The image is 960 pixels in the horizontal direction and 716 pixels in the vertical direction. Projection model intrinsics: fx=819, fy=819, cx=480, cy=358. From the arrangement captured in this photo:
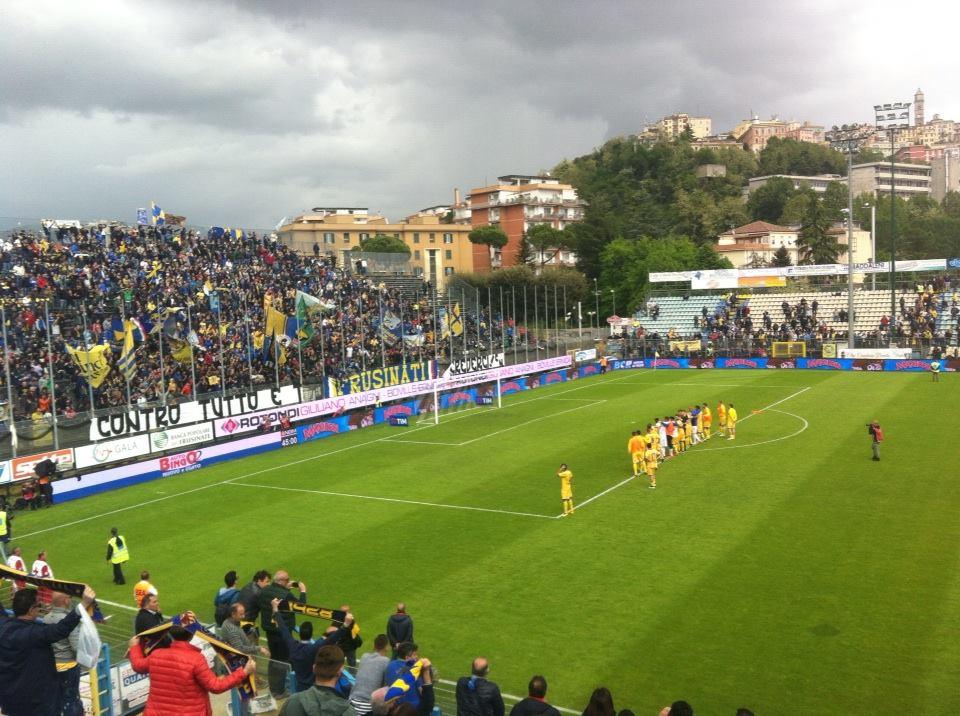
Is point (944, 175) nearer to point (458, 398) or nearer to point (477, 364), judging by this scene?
point (477, 364)

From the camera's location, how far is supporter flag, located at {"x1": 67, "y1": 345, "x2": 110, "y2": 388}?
3019 cm

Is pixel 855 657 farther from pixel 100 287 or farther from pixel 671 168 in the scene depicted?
pixel 671 168

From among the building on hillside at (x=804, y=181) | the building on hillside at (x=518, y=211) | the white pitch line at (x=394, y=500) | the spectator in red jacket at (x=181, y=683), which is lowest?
the white pitch line at (x=394, y=500)

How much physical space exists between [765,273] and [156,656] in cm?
7040

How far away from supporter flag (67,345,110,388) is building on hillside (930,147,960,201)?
198m

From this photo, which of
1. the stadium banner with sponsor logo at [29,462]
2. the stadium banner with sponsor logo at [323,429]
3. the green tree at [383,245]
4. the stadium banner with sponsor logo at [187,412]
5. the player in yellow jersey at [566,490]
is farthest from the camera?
the green tree at [383,245]

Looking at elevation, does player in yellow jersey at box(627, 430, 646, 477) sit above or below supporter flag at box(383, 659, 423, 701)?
below

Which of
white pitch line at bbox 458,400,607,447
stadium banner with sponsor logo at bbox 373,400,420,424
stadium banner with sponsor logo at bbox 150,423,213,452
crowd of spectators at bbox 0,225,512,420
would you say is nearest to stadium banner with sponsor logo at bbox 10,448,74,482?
crowd of spectators at bbox 0,225,512,420

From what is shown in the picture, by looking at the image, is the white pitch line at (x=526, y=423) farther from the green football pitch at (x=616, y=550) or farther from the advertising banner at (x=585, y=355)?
the advertising banner at (x=585, y=355)

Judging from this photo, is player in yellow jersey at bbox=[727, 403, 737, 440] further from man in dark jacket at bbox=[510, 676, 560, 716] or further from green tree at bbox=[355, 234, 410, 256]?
green tree at bbox=[355, 234, 410, 256]

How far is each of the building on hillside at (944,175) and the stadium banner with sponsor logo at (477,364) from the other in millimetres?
170568

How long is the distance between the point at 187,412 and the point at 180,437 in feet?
6.44

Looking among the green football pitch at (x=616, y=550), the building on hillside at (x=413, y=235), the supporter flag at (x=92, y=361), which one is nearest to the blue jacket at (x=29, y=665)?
the green football pitch at (x=616, y=550)

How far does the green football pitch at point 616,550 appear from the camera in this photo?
13.0 m
